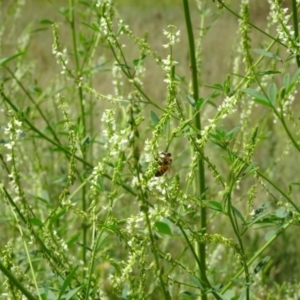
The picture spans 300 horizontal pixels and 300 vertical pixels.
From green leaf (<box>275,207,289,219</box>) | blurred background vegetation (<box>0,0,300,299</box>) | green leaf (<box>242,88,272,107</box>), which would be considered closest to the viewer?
green leaf (<box>242,88,272,107</box>)

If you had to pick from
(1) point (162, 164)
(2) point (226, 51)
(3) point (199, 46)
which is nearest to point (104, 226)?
(1) point (162, 164)

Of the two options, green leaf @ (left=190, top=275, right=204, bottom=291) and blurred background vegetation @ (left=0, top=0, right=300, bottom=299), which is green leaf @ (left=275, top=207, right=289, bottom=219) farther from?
blurred background vegetation @ (left=0, top=0, right=300, bottom=299)

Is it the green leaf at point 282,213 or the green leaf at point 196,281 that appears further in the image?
the green leaf at point 282,213

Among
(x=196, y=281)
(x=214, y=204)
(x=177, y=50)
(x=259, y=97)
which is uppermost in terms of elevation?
(x=177, y=50)

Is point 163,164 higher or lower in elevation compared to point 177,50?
lower

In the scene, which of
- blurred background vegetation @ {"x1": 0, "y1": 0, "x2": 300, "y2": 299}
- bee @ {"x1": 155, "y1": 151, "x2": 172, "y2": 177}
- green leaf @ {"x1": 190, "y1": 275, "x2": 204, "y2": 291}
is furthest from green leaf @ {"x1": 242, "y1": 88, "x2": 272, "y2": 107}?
blurred background vegetation @ {"x1": 0, "y1": 0, "x2": 300, "y2": 299}

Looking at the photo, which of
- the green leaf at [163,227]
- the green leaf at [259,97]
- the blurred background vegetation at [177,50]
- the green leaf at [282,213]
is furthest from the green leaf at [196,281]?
the blurred background vegetation at [177,50]

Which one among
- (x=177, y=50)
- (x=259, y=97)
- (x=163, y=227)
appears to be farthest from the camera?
(x=177, y=50)

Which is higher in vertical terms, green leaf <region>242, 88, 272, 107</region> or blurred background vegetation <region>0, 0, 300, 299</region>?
blurred background vegetation <region>0, 0, 300, 299</region>

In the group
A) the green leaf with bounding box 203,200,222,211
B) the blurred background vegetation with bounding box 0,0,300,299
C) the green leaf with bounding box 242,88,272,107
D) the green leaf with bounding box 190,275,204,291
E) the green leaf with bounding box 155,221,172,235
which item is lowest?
the green leaf with bounding box 190,275,204,291

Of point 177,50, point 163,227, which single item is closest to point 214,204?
point 163,227

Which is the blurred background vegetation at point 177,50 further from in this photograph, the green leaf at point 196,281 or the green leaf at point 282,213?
the green leaf at point 196,281

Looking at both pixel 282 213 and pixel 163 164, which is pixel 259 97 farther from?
pixel 282 213
